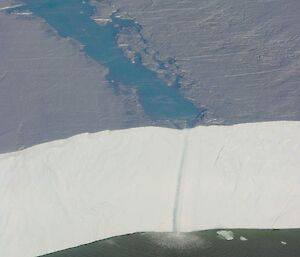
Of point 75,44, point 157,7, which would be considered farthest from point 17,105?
point 157,7

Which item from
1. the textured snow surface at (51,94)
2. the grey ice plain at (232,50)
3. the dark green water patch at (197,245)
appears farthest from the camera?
the grey ice plain at (232,50)

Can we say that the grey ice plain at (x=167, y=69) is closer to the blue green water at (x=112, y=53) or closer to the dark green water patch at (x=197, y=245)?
the blue green water at (x=112, y=53)

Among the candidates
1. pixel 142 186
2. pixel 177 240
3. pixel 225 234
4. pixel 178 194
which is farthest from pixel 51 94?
pixel 225 234

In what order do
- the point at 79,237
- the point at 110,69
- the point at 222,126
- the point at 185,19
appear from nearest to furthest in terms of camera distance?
the point at 79,237, the point at 222,126, the point at 110,69, the point at 185,19

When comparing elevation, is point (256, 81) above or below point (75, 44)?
below

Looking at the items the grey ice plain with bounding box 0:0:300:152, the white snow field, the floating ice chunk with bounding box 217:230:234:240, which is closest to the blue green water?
the grey ice plain with bounding box 0:0:300:152

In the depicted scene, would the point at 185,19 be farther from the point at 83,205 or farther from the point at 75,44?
the point at 83,205

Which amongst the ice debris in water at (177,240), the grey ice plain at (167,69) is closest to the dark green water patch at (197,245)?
the ice debris in water at (177,240)

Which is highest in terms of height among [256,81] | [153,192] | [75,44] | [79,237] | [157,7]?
[157,7]
